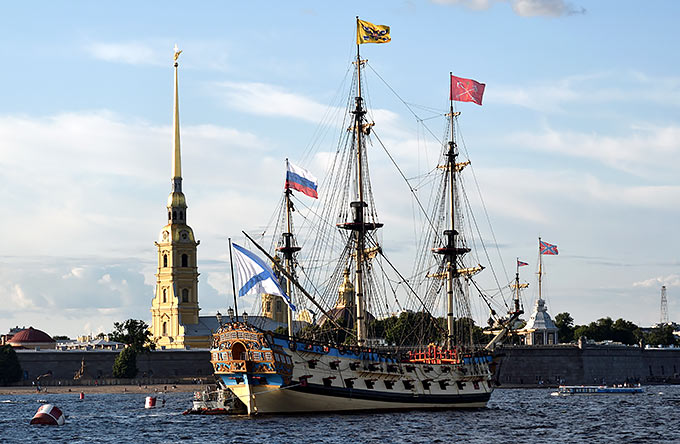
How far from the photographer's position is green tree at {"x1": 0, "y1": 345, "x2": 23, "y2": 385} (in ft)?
563

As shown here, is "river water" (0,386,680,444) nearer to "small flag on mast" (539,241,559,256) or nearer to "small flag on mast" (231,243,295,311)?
"small flag on mast" (231,243,295,311)

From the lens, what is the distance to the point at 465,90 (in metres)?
101

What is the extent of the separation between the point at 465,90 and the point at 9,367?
325ft

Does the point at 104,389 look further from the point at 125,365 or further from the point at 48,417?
the point at 48,417

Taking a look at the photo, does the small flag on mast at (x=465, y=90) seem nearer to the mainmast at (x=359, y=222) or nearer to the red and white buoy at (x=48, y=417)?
the mainmast at (x=359, y=222)

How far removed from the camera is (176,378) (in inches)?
7042

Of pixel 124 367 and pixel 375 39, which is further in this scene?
pixel 124 367

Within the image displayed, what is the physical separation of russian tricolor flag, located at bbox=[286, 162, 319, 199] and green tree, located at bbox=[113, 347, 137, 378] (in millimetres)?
88060

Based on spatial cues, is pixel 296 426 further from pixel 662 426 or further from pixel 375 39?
pixel 375 39

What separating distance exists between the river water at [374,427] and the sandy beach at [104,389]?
53079 millimetres

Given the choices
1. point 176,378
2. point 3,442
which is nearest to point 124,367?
point 176,378

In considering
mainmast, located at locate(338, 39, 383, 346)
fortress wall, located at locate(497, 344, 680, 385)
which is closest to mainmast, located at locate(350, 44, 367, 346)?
mainmast, located at locate(338, 39, 383, 346)

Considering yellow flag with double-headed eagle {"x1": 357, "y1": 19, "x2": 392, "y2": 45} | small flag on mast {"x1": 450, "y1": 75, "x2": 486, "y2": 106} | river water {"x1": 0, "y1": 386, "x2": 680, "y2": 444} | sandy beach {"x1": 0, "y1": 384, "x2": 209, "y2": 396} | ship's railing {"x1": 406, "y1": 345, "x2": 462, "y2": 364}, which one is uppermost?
yellow flag with double-headed eagle {"x1": 357, "y1": 19, "x2": 392, "y2": 45}

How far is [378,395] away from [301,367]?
8938 millimetres
